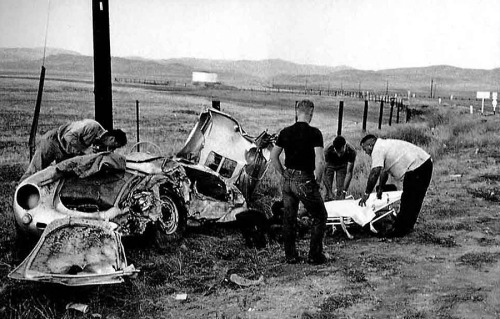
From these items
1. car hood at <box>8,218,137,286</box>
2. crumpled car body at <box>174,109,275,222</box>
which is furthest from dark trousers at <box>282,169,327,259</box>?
car hood at <box>8,218,137,286</box>

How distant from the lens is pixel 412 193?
21.8 feet

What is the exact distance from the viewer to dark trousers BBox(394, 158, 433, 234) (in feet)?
21.7

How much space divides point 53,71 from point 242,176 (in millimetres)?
7316

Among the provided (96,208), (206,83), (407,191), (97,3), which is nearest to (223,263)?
(96,208)

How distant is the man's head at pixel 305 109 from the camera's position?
5.44m

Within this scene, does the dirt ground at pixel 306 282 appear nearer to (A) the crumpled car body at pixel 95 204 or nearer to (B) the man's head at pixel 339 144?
(A) the crumpled car body at pixel 95 204

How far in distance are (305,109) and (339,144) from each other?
8.24 feet

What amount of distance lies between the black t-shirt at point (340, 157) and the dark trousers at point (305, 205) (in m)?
2.68

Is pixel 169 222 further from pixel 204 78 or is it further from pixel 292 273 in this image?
pixel 204 78

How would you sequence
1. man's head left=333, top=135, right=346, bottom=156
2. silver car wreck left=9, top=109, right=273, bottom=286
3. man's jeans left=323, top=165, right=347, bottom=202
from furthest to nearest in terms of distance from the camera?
man's jeans left=323, top=165, right=347, bottom=202 → man's head left=333, top=135, right=346, bottom=156 → silver car wreck left=9, top=109, right=273, bottom=286

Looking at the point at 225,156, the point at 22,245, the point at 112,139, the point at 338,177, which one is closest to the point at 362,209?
the point at 338,177

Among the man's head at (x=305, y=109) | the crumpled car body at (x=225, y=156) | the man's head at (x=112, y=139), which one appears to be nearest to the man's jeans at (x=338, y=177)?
the crumpled car body at (x=225, y=156)

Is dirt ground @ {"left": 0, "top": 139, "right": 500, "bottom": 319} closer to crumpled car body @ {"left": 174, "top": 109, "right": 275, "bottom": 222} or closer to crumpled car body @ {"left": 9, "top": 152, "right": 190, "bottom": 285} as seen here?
crumpled car body @ {"left": 9, "top": 152, "right": 190, "bottom": 285}

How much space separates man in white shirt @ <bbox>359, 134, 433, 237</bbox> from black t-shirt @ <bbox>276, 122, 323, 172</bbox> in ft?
3.93
